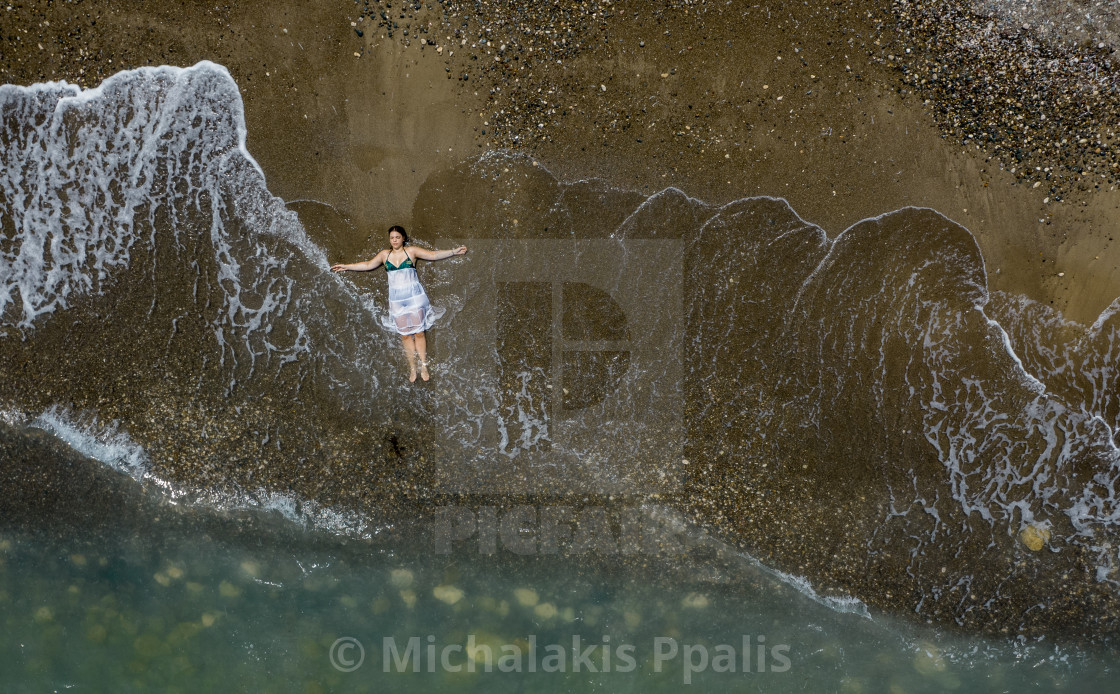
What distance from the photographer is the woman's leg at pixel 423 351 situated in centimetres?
580

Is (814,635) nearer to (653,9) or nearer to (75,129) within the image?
(653,9)

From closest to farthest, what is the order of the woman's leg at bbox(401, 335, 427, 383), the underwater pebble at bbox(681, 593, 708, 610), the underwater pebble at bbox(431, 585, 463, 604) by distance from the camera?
the woman's leg at bbox(401, 335, 427, 383) → the underwater pebble at bbox(681, 593, 708, 610) → the underwater pebble at bbox(431, 585, 463, 604)

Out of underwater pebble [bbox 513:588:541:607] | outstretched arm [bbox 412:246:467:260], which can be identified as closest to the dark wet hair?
outstretched arm [bbox 412:246:467:260]

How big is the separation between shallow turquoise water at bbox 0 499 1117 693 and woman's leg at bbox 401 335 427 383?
1808 mm

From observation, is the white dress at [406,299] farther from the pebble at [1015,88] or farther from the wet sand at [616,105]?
the pebble at [1015,88]

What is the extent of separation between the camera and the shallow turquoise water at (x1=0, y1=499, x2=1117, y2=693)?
600cm

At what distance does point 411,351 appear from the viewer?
19.1ft

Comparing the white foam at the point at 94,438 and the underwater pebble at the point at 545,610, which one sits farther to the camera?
the underwater pebble at the point at 545,610

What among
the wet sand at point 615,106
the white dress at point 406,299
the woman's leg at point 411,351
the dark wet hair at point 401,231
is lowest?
the woman's leg at point 411,351

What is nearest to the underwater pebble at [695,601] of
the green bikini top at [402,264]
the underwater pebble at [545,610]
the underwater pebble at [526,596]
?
the underwater pebble at [545,610]

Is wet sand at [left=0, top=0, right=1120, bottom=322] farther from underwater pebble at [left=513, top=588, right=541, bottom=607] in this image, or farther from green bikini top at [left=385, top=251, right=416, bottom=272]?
underwater pebble at [left=513, top=588, right=541, bottom=607]

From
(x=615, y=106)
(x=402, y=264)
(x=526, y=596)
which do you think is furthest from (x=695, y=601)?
(x=615, y=106)

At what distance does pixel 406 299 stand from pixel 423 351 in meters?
0.54

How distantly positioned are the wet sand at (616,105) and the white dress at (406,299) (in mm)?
472
